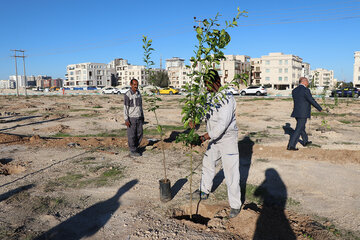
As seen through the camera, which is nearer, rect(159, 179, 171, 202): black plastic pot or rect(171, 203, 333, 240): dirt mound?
rect(171, 203, 333, 240): dirt mound

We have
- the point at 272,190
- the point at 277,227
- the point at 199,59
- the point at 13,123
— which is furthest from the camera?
the point at 13,123

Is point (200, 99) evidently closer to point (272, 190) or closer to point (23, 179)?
point (272, 190)

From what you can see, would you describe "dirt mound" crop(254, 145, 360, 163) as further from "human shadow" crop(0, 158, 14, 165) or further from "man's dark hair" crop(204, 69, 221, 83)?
"human shadow" crop(0, 158, 14, 165)

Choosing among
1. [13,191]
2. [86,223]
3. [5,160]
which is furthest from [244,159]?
[5,160]

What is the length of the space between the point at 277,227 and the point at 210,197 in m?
1.17

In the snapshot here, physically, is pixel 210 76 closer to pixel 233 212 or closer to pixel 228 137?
pixel 228 137

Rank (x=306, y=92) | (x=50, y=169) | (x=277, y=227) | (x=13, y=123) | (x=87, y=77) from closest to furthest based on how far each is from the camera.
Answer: (x=277, y=227) < (x=50, y=169) < (x=306, y=92) < (x=13, y=123) < (x=87, y=77)

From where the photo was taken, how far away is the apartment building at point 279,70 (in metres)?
83.2

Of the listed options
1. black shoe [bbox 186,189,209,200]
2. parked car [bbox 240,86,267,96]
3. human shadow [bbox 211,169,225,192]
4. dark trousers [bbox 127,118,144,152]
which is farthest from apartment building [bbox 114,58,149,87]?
black shoe [bbox 186,189,209,200]

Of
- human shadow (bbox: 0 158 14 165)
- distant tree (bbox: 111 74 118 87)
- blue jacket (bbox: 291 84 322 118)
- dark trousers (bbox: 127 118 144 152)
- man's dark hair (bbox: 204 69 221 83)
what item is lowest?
human shadow (bbox: 0 158 14 165)

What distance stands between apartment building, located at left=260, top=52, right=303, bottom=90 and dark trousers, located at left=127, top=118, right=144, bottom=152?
280ft

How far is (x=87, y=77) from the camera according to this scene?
123 metres

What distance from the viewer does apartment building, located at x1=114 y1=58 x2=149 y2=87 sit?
407ft

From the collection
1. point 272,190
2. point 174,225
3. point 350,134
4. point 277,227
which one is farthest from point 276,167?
point 350,134
